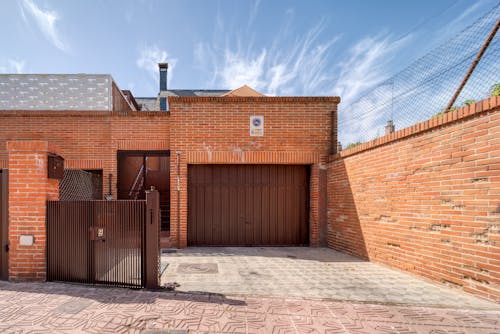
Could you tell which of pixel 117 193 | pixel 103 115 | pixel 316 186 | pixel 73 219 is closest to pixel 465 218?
pixel 316 186

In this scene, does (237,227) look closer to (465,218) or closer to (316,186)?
(316,186)

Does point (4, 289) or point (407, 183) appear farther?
point (407, 183)

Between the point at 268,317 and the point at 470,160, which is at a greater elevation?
the point at 470,160

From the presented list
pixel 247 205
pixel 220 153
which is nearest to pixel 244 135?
pixel 220 153

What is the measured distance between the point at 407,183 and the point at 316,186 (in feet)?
8.72

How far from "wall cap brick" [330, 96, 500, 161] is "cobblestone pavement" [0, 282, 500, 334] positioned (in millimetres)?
2634

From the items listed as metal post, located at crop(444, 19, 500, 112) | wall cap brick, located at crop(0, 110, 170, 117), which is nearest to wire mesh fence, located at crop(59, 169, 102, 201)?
wall cap brick, located at crop(0, 110, 170, 117)

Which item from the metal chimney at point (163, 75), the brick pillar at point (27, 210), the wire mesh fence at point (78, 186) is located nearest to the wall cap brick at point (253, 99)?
the wire mesh fence at point (78, 186)

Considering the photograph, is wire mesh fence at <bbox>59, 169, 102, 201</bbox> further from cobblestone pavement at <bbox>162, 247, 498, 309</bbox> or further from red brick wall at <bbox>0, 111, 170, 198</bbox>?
cobblestone pavement at <bbox>162, 247, 498, 309</bbox>

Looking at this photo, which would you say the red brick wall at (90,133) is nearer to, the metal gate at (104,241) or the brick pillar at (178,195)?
the brick pillar at (178,195)

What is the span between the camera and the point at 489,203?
3293mm

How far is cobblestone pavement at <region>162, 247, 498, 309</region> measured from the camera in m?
3.57

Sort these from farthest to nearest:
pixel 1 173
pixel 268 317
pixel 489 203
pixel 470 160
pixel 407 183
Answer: pixel 407 183 → pixel 1 173 → pixel 470 160 → pixel 489 203 → pixel 268 317

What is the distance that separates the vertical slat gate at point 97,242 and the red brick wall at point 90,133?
326 cm
